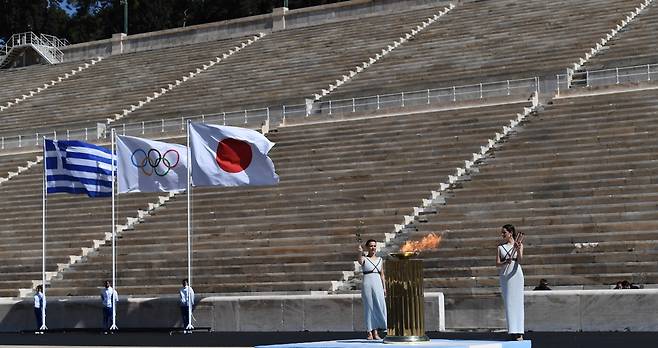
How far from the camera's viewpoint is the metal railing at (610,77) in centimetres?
3222

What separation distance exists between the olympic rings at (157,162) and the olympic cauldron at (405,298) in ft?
38.5

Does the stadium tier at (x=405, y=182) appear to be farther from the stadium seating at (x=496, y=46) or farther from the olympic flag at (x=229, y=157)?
the olympic flag at (x=229, y=157)

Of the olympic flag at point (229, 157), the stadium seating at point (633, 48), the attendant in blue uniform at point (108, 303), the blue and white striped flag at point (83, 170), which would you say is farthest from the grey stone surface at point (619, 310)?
the stadium seating at point (633, 48)

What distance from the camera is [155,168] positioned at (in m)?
23.5

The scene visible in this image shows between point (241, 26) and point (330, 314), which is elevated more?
point (241, 26)

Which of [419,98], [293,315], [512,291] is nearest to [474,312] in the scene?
[293,315]

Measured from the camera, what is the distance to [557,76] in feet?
109

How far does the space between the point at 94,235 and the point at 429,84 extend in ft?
38.0

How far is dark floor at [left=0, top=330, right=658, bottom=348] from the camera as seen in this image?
15.9 m

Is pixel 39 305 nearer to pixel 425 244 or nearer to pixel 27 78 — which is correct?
pixel 425 244

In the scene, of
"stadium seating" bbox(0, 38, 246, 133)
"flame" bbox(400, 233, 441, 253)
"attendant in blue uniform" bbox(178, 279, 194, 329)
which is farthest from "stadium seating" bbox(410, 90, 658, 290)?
"stadium seating" bbox(0, 38, 246, 133)

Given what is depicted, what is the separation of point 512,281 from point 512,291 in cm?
11

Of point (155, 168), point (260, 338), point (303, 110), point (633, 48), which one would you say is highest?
point (633, 48)

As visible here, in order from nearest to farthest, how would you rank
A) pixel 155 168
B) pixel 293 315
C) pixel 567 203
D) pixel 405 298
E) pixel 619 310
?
pixel 405 298 → pixel 619 310 → pixel 293 315 → pixel 155 168 → pixel 567 203
